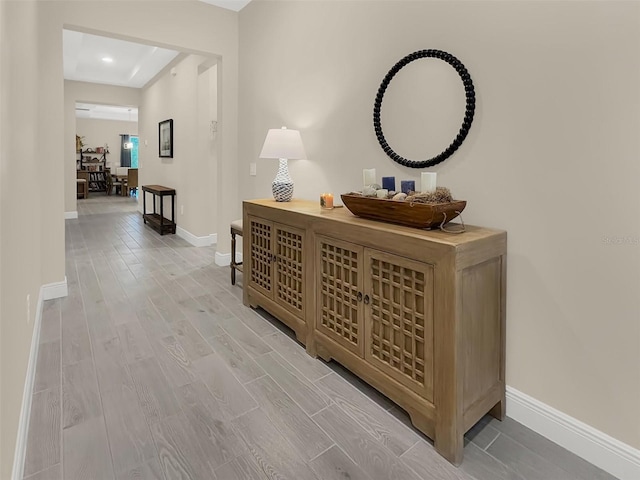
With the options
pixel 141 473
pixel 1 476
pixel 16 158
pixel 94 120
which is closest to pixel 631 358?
pixel 141 473

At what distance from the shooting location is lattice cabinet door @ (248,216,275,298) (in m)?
2.73

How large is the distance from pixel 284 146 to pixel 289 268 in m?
1.02

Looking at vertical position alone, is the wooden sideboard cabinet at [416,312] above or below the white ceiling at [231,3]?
below

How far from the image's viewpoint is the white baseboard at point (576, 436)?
143cm

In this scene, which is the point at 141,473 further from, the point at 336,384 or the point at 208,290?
the point at 208,290

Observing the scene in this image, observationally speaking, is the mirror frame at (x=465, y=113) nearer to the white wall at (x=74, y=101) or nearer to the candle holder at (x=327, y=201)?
the candle holder at (x=327, y=201)

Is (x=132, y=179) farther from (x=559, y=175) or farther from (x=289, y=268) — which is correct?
(x=559, y=175)

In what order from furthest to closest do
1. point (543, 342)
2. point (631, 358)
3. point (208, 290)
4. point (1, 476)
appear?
1. point (208, 290)
2. point (543, 342)
3. point (631, 358)
4. point (1, 476)

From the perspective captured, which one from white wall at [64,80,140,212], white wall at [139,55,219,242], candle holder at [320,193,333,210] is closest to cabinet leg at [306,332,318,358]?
candle holder at [320,193,333,210]

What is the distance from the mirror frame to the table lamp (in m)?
0.78

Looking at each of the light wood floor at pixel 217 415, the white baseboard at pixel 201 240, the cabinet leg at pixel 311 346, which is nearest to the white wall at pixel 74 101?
the white baseboard at pixel 201 240

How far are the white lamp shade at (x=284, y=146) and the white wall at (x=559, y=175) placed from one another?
101 cm

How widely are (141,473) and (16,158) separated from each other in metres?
1.46

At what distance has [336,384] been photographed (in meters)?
2.04
